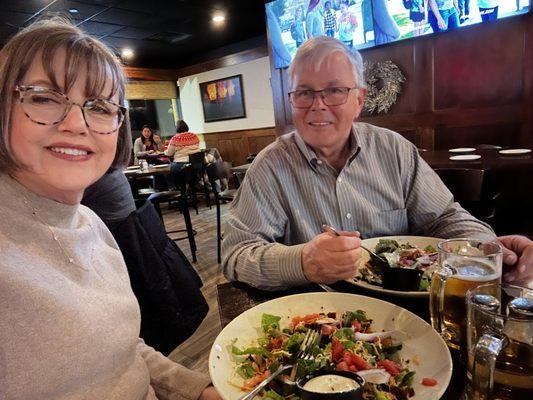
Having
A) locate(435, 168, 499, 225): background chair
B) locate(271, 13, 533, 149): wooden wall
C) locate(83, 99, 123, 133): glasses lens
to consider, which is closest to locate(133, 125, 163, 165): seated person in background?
locate(271, 13, 533, 149): wooden wall

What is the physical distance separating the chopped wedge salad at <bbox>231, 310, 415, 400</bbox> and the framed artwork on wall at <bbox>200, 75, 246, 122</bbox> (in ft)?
25.8

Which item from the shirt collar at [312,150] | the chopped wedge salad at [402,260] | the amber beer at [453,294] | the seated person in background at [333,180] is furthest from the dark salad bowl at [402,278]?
the shirt collar at [312,150]

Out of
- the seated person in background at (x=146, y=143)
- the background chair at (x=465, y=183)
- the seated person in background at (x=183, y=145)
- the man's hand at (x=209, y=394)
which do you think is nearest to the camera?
the man's hand at (x=209, y=394)

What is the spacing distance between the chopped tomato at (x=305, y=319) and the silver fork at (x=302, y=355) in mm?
42

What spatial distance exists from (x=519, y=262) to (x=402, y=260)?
29 centimetres

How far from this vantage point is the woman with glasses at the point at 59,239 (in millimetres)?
649

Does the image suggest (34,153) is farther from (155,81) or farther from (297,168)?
(155,81)

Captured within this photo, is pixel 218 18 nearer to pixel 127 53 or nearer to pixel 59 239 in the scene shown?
pixel 127 53

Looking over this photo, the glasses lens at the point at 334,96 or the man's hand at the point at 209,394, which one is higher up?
the glasses lens at the point at 334,96

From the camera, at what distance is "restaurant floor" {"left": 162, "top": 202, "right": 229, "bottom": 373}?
7.18 feet

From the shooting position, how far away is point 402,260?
1019 millimetres

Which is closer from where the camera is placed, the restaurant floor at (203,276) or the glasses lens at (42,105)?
the glasses lens at (42,105)

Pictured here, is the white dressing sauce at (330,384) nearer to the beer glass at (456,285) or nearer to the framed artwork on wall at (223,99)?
the beer glass at (456,285)

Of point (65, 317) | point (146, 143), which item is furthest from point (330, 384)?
point (146, 143)
